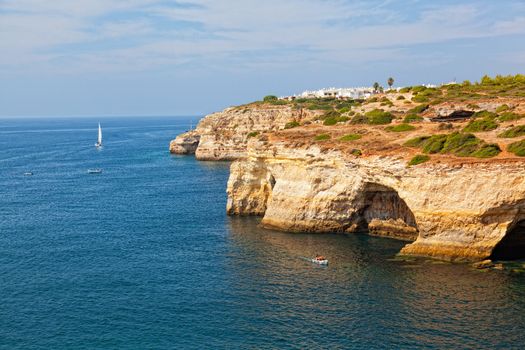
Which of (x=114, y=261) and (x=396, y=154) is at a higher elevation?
(x=396, y=154)

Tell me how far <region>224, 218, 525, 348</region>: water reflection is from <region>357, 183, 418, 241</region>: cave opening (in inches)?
130

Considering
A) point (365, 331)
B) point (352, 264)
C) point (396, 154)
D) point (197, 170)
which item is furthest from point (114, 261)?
point (197, 170)

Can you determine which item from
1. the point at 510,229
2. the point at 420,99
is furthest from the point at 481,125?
the point at 420,99

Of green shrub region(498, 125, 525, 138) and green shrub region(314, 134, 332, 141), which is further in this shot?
green shrub region(314, 134, 332, 141)

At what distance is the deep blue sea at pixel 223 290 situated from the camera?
31.8 meters

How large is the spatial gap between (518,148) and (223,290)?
27336 millimetres

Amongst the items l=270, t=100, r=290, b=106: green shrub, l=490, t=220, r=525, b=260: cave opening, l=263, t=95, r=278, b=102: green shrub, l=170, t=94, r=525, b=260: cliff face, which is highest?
l=263, t=95, r=278, b=102: green shrub

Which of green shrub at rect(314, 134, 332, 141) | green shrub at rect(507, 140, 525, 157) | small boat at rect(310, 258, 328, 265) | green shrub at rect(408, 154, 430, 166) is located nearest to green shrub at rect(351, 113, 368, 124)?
green shrub at rect(314, 134, 332, 141)

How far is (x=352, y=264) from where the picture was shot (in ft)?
148

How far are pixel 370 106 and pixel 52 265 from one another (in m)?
54.0

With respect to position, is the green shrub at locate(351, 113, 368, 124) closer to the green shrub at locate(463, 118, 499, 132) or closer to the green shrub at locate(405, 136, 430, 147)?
the green shrub at locate(463, 118, 499, 132)

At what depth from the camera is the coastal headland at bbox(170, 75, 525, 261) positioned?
43375mm

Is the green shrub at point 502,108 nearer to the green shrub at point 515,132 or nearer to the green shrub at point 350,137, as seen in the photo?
the green shrub at point 515,132

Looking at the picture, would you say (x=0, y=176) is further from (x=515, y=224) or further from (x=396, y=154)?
(x=515, y=224)
